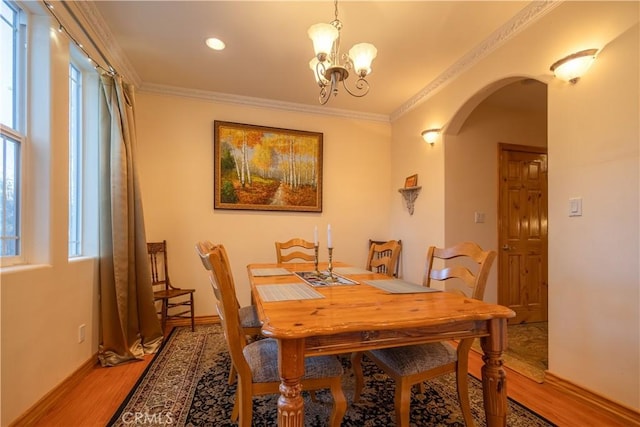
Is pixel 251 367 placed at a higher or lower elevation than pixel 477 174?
lower

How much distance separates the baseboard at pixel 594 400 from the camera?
1.56 m

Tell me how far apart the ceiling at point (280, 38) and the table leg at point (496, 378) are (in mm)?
2081

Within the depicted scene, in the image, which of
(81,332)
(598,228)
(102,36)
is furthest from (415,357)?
(102,36)

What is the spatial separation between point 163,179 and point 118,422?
2330 millimetres

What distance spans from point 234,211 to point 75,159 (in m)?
1.53

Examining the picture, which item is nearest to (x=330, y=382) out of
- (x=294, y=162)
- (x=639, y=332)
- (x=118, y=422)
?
(x=118, y=422)

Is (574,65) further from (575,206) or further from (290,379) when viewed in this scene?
(290,379)

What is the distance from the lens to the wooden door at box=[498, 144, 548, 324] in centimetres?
335

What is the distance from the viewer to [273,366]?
128 centimetres

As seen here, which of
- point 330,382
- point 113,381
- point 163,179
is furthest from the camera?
point 163,179

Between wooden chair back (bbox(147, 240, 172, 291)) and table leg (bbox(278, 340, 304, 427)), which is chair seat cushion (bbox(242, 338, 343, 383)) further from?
wooden chair back (bbox(147, 240, 172, 291))

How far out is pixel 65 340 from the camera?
6.19 feet

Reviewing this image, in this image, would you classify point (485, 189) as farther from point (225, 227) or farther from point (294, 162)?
point (225, 227)

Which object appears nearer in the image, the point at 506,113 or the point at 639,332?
the point at 639,332
